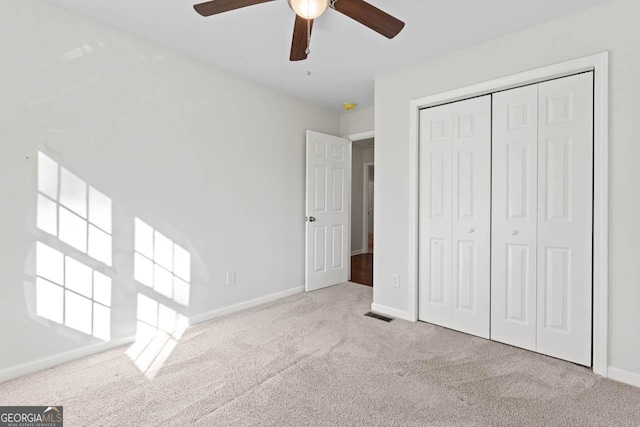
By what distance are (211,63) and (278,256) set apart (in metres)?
2.14

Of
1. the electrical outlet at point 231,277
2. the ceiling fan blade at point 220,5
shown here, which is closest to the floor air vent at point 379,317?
the electrical outlet at point 231,277

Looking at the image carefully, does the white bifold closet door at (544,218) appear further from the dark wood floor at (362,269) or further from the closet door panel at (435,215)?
the dark wood floor at (362,269)

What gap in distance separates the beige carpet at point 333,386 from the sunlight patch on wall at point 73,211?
2.74 feet

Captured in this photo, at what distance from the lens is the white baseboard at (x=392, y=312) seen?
3025mm

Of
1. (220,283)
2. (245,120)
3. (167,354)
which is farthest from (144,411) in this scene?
(245,120)

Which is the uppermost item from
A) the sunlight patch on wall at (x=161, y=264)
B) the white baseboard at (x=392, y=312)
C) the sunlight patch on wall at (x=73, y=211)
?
the sunlight patch on wall at (x=73, y=211)

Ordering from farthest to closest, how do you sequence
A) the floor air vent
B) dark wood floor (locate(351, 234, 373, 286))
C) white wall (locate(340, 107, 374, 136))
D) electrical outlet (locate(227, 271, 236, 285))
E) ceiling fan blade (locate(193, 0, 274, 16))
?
dark wood floor (locate(351, 234, 373, 286))
white wall (locate(340, 107, 374, 136))
electrical outlet (locate(227, 271, 236, 285))
the floor air vent
ceiling fan blade (locate(193, 0, 274, 16))

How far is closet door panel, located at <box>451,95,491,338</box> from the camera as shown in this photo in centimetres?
261

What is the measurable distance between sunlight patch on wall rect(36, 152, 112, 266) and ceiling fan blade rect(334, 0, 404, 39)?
210cm

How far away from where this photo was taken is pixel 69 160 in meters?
2.19

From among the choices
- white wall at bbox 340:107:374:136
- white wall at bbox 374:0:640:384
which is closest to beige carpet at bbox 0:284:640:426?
white wall at bbox 374:0:640:384

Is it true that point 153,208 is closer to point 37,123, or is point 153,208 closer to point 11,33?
point 37,123

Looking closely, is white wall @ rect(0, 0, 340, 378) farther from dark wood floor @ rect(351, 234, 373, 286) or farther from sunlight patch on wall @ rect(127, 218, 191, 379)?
dark wood floor @ rect(351, 234, 373, 286)

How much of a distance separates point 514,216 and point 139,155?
304 cm
